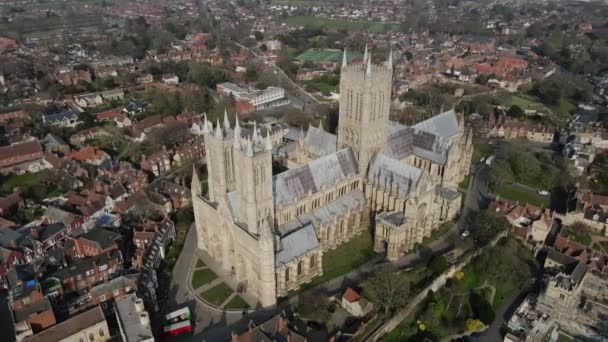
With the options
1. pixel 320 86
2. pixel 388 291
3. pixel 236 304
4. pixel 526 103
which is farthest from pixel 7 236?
pixel 526 103

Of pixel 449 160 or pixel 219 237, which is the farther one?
pixel 449 160

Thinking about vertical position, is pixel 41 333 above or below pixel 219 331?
above

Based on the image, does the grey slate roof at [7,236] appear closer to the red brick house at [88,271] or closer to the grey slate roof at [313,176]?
the red brick house at [88,271]

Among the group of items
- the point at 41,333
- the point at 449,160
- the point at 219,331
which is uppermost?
the point at 449,160

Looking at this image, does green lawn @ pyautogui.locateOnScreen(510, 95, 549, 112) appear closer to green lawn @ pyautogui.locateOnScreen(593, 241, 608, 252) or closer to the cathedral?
the cathedral

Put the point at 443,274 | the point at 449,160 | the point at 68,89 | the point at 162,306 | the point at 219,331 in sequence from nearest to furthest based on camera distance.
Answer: the point at 219,331, the point at 162,306, the point at 443,274, the point at 449,160, the point at 68,89

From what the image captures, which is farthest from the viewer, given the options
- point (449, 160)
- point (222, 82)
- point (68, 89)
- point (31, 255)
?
point (222, 82)

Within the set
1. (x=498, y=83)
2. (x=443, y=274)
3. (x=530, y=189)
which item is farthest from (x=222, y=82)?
(x=443, y=274)

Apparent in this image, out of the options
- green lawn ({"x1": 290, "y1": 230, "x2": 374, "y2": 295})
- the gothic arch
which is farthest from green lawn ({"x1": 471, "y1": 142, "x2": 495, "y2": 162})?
green lawn ({"x1": 290, "y1": 230, "x2": 374, "y2": 295})

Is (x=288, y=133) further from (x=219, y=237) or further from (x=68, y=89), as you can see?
(x=68, y=89)
